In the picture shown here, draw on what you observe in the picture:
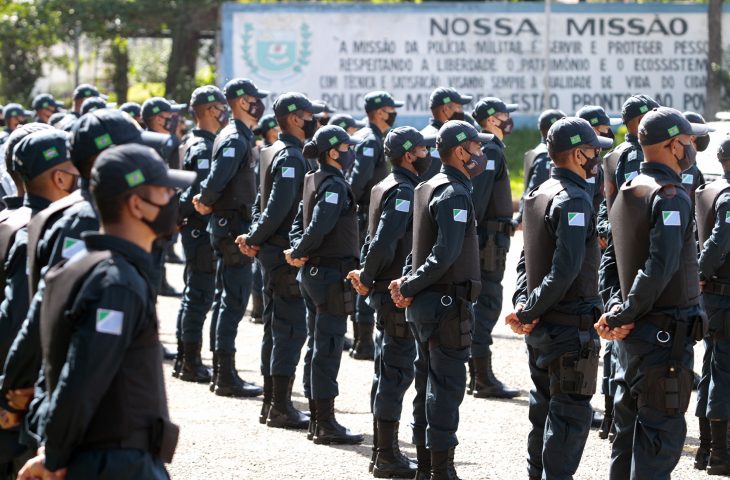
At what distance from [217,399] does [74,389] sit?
6337 mm

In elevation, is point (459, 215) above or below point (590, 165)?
below

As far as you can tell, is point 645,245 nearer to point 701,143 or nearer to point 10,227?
point 701,143

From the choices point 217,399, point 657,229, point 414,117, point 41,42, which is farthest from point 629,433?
point 41,42

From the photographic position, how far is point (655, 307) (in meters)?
7.02

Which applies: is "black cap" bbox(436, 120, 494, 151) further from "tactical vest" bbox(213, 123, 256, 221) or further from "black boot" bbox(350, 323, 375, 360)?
"black boot" bbox(350, 323, 375, 360)

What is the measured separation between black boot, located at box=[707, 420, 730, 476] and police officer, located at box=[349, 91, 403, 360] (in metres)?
4.46

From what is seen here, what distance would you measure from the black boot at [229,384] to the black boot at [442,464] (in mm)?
3309

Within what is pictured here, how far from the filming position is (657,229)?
270 inches

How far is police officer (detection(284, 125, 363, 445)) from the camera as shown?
30.4 ft

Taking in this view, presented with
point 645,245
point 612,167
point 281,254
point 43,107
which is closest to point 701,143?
→ point 612,167

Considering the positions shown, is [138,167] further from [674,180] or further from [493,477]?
[493,477]

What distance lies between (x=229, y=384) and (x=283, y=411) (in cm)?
126

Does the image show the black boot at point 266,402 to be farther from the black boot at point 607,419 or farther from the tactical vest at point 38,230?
the tactical vest at point 38,230

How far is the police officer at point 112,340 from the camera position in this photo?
4.50m
